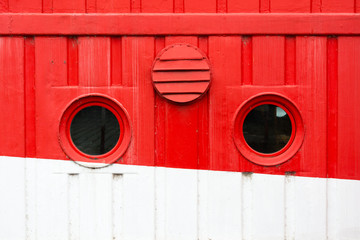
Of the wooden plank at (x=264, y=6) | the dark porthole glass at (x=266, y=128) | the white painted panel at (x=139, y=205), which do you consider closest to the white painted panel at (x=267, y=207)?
the dark porthole glass at (x=266, y=128)

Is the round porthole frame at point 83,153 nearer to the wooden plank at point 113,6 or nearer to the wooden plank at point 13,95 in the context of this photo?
the wooden plank at point 13,95

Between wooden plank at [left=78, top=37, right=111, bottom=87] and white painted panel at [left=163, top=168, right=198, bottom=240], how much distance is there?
0.99 m

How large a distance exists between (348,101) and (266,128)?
0.71 metres

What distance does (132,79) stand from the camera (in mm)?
2215

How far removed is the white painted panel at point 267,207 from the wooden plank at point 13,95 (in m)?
2.03

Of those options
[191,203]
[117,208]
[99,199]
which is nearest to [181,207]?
[191,203]

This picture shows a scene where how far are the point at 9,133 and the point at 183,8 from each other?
1.82 meters

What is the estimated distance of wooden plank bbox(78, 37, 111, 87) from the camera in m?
2.21

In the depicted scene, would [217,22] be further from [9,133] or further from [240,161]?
[9,133]

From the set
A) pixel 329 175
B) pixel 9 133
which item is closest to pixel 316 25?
pixel 329 175

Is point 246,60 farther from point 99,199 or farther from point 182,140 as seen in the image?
point 99,199

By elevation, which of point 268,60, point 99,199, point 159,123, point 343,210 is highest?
A: point 268,60

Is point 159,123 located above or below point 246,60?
below

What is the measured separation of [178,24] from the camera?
86.1 inches
